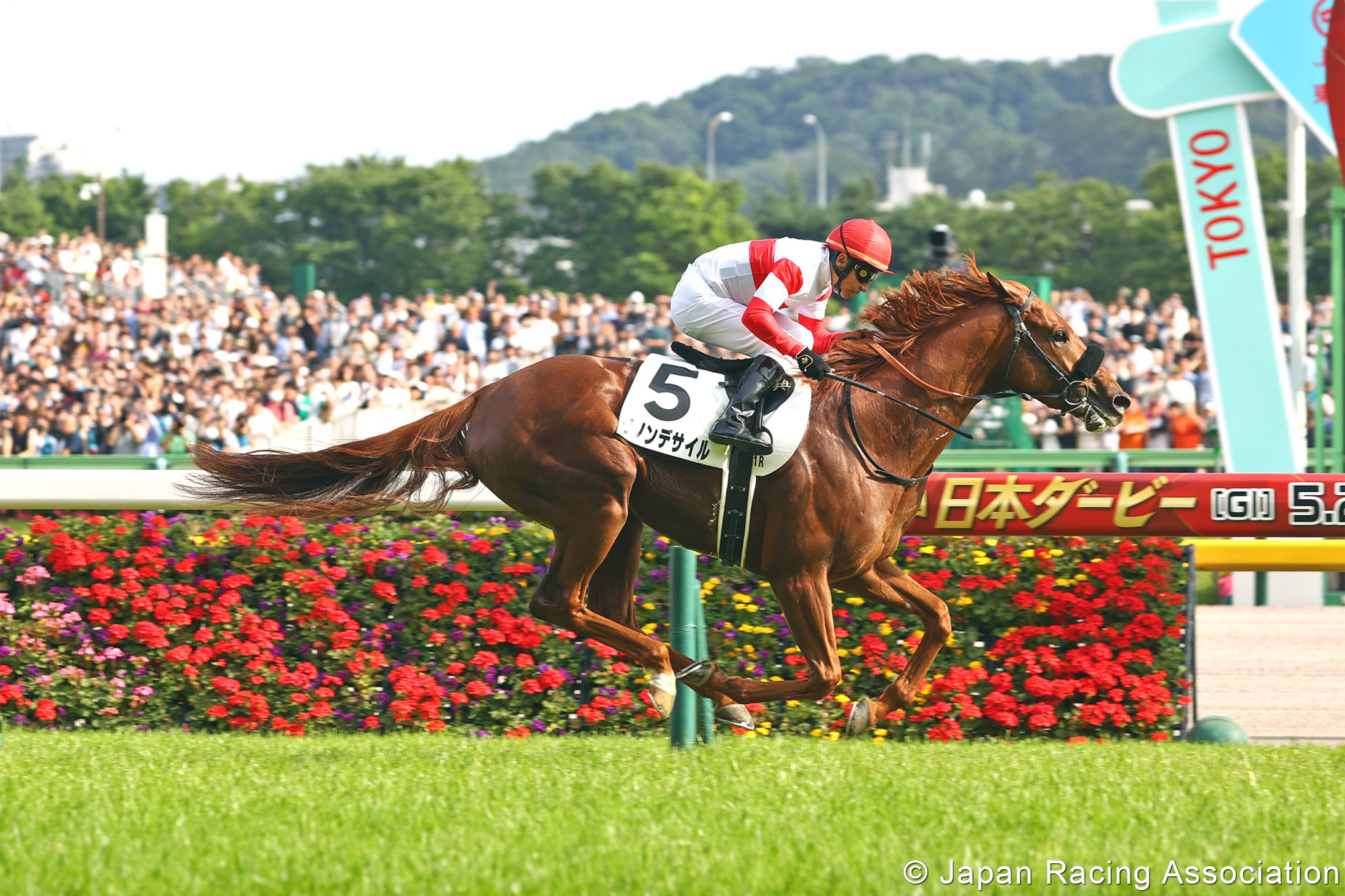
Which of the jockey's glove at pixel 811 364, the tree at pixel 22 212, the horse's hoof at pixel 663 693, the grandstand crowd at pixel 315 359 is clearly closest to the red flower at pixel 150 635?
the horse's hoof at pixel 663 693

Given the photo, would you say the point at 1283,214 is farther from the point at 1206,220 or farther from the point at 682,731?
the point at 682,731

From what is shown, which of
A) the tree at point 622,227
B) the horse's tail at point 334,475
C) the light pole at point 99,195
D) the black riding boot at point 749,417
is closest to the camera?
the black riding boot at point 749,417

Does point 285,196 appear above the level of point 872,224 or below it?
above

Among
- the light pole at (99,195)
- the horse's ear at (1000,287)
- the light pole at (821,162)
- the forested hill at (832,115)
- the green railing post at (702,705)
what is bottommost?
the green railing post at (702,705)

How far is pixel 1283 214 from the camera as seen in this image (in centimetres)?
4691

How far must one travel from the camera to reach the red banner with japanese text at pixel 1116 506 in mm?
5805

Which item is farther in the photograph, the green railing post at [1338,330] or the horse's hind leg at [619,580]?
the green railing post at [1338,330]

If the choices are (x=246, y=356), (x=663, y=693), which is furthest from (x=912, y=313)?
(x=246, y=356)

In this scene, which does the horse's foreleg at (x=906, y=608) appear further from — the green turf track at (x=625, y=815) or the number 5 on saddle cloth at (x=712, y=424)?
the number 5 on saddle cloth at (x=712, y=424)

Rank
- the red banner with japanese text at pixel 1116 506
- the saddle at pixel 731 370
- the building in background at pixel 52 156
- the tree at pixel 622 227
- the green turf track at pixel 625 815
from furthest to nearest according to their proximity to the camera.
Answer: the building in background at pixel 52 156 → the tree at pixel 622 227 → the red banner with japanese text at pixel 1116 506 → the saddle at pixel 731 370 → the green turf track at pixel 625 815

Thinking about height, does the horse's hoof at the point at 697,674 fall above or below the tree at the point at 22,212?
below

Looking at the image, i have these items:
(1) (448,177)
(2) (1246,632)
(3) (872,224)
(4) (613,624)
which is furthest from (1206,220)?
(1) (448,177)

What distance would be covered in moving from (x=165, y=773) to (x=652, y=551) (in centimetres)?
221

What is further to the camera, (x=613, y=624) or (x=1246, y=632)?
(x=1246, y=632)
